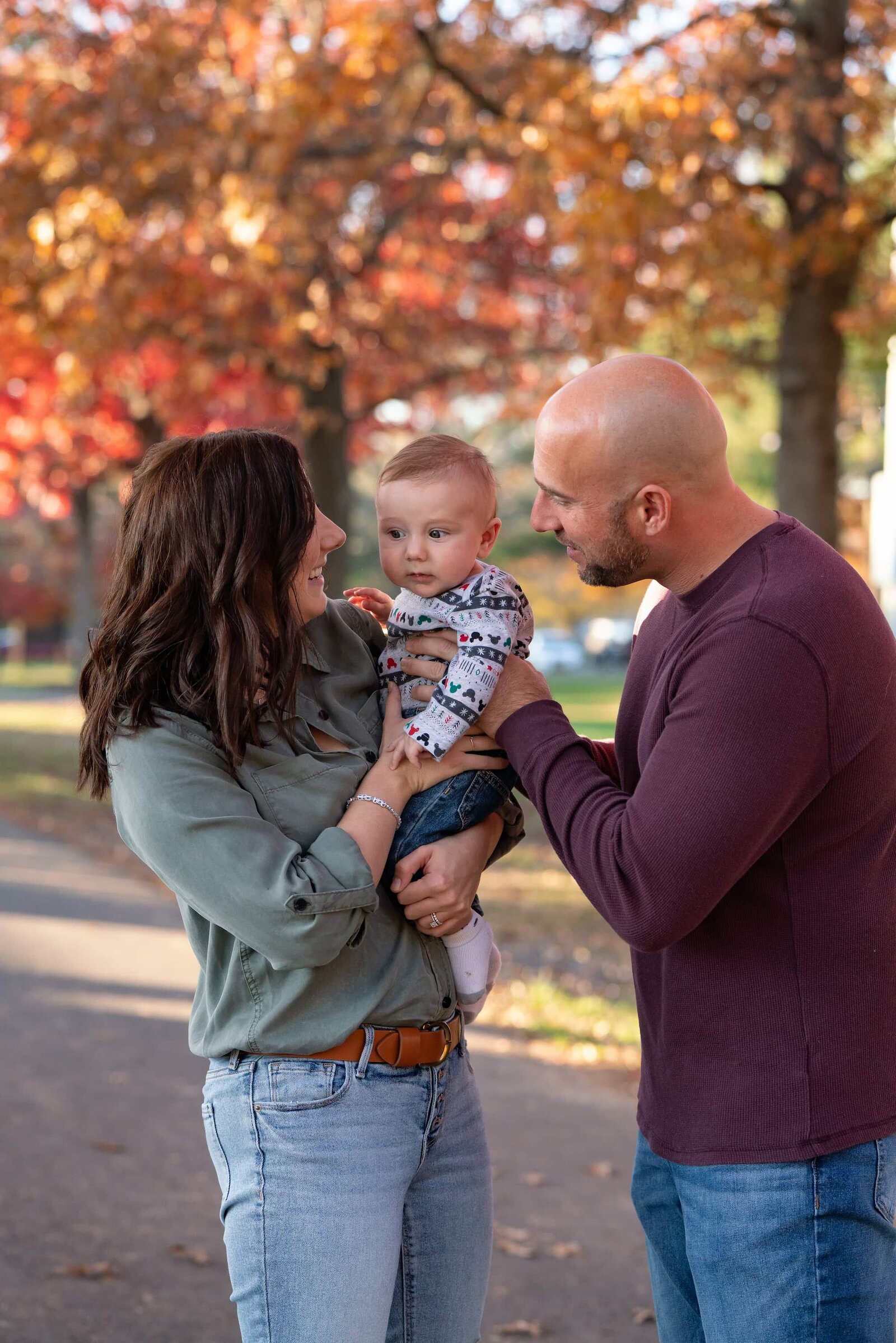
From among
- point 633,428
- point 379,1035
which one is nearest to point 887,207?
point 633,428

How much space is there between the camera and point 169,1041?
6.84 meters

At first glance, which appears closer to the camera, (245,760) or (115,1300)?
(245,760)

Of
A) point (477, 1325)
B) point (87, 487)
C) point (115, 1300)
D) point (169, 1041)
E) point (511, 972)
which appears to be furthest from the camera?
point (87, 487)

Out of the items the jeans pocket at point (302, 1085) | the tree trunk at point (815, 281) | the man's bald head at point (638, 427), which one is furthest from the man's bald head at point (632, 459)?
the tree trunk at point (815, 281)

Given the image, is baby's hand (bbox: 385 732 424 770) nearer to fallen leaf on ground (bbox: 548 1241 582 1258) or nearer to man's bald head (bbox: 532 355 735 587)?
man's bald head (bbox: 532 355 735 587)

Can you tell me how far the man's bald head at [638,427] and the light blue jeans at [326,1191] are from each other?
113 centimetres

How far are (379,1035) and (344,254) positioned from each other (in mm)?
10962

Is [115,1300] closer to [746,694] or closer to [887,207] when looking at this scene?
[746,694]

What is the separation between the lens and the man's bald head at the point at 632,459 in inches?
97.1

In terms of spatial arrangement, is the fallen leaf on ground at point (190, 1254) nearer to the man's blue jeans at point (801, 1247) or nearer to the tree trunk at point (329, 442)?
the man's blue jeans at point (801, 1247)

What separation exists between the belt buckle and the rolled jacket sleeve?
30 cm

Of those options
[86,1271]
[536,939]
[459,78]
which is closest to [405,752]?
[86,1271]

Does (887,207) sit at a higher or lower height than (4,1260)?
higher

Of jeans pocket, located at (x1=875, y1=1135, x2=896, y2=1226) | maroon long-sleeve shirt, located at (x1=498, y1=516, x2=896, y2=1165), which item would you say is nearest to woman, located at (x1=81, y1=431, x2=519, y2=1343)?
maroon long-sleeve shirt, located at (x1=498, y1=516, x2=896, y2=1165)
